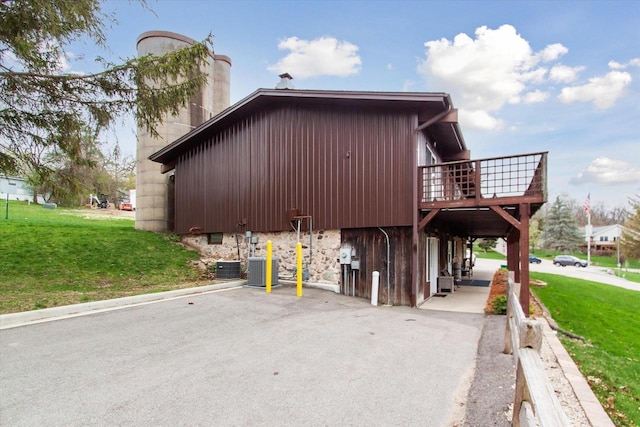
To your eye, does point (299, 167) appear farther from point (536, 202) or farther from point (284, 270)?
point (536, 202)

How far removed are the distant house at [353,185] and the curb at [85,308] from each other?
10.8ft

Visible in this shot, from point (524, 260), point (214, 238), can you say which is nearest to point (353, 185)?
point (524, 260)

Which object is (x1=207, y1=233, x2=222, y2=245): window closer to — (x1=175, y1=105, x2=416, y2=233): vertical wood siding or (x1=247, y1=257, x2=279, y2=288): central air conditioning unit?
(x1=175, y1=105, x2=416, y2=233): vertical wood siding

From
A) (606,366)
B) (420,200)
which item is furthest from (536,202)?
(606,366)

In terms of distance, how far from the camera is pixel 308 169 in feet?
36.4

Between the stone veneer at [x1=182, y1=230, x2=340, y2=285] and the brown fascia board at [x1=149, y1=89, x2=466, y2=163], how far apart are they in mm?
3797

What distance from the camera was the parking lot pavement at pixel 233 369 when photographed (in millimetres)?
3447

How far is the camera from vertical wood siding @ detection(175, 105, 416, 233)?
32.1 feet

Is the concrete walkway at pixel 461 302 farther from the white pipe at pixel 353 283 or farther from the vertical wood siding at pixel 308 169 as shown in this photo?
the vertical wood siding at pixel 308 169

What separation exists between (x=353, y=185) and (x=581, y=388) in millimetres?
6954

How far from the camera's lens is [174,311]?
7430mm

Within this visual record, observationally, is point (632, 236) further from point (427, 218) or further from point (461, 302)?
point (427, 218)

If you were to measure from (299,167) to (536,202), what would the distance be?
20.9 ft

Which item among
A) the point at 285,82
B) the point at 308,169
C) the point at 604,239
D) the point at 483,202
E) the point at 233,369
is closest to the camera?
the point at 233,369
